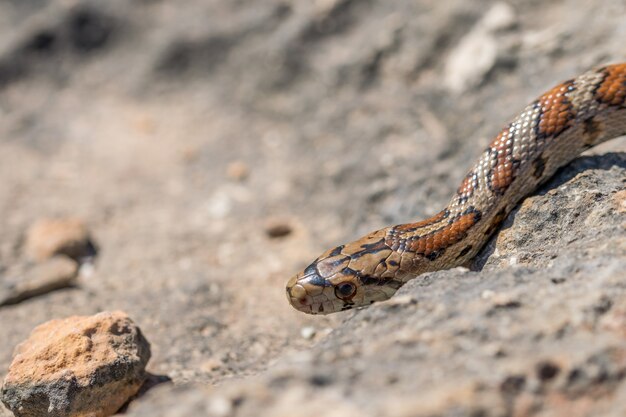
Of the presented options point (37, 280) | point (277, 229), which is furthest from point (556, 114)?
point (37, 280)

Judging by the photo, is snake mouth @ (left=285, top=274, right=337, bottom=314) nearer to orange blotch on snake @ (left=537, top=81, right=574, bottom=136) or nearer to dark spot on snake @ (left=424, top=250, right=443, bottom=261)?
dark spot on snake @ (left=424, top=250, right=443, bottom=261)

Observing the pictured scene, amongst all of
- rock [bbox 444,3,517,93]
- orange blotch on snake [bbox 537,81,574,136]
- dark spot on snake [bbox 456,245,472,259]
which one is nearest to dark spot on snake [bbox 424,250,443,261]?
dark spot on snake [bbox 456,245,472,259]

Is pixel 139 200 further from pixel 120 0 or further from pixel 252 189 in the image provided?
pixel 120 0

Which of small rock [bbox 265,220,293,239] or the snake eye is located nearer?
the snake eye

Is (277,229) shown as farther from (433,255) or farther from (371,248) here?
(433,255)

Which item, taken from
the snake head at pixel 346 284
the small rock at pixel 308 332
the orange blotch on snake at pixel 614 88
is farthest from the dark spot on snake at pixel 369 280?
the orange blotch on snake at pixel 614 88

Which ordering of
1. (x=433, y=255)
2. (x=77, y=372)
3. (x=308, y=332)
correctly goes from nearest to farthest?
(x=77, y=372), (x=433, y=255), (x=308, y=332)
